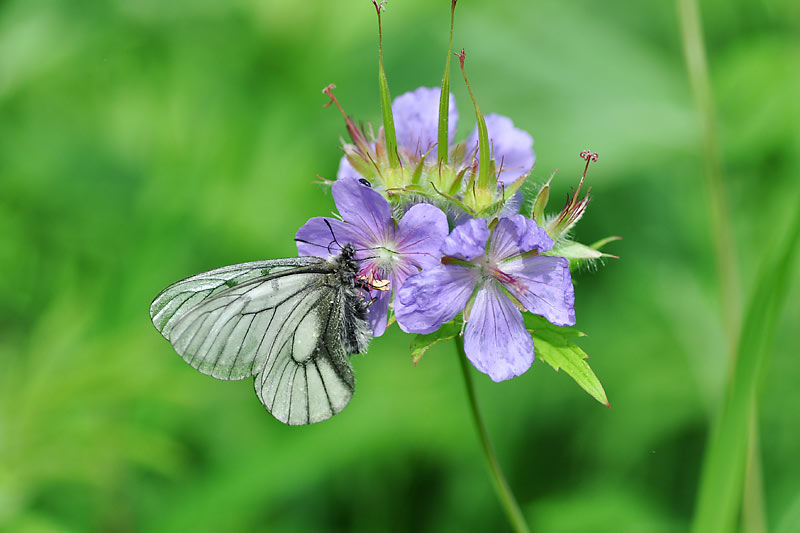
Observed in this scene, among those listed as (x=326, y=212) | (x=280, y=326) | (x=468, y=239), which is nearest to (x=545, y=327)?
(x=468, y=239)

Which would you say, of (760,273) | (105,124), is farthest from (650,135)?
(105,124)

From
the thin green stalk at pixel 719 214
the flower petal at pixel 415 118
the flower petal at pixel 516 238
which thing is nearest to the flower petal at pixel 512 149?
the flower petal at pixel 415 118

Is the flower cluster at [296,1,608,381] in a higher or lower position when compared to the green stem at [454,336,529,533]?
higher

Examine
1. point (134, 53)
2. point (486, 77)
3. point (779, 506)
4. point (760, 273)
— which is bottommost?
point (779, 506)

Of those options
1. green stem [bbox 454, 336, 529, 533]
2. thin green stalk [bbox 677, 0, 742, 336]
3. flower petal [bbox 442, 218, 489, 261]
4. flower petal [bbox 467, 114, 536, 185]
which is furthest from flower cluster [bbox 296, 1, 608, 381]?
thin green stalk [bbox 677, 0, 742, 336]

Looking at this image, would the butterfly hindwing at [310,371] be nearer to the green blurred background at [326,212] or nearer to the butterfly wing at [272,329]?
the butterfly wing at [272,329]

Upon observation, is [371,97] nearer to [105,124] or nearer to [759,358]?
[105,124]

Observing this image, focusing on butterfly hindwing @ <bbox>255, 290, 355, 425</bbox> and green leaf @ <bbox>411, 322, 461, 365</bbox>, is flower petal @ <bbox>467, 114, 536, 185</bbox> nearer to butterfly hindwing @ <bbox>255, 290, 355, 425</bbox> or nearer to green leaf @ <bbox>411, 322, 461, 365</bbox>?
green leaf @ <bbox>411, 322, 461, 365</bbox>

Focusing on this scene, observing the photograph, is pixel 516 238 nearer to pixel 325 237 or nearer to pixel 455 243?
pixel 455 243
